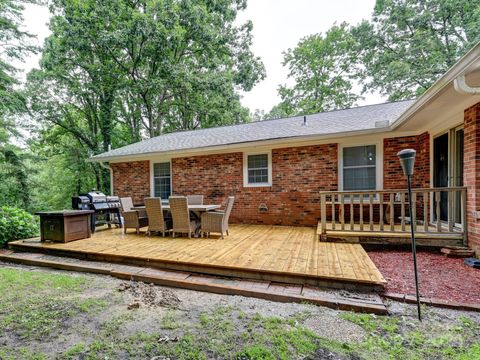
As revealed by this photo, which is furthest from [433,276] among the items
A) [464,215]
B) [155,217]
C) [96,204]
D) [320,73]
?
[320,73]

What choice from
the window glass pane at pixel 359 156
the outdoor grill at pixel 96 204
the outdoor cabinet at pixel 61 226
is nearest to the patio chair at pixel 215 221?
the outdoor cabinet at pixel 61 226

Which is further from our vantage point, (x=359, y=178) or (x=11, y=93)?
(x=11, y=93)

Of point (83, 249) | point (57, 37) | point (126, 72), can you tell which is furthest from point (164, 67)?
point (83, 249)

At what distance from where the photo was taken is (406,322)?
7.67 ft

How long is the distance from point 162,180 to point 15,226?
13.7ft

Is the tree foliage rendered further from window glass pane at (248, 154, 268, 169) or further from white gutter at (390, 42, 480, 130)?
white gutter at (390, 42, 480, 130)

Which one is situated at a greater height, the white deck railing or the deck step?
the white deck railing

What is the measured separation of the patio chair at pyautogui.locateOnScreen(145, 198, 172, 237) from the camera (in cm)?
547

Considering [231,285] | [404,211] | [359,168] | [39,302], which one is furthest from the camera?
[359,168]

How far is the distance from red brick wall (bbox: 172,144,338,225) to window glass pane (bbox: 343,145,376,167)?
0.33m

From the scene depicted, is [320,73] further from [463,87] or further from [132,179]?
[463,87]

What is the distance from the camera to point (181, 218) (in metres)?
5.51

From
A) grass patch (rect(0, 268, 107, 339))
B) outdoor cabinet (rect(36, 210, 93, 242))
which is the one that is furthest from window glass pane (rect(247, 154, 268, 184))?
grass patch (rect(0, 268, 107, 339))

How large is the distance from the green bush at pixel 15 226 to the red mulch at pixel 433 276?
25.4 ft
